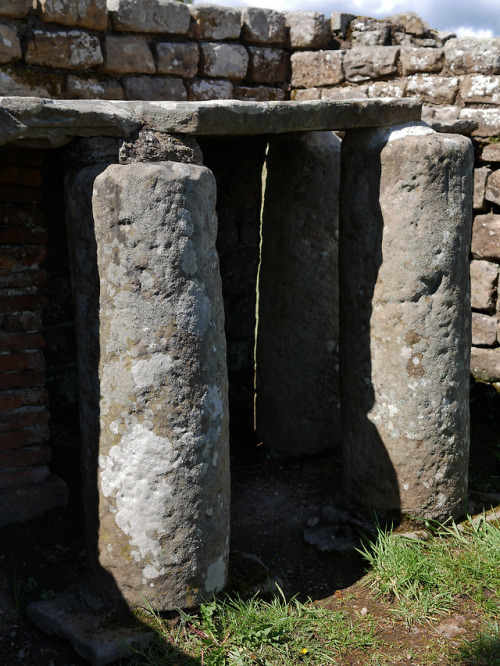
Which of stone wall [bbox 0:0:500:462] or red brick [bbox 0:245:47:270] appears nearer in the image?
red brick [bbox 0:245:47:270]

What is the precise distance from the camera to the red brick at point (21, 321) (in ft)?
10.1

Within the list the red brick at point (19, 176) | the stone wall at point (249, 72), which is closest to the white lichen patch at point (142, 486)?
the red brick at point (19, 176)

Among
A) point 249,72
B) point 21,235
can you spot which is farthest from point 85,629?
point 249,72

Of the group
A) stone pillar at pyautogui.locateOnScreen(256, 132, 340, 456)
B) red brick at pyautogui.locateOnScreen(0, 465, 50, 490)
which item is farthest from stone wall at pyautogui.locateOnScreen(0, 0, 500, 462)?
red brick at pyautogui.locateOnScreen(0, 465, 50, 490)

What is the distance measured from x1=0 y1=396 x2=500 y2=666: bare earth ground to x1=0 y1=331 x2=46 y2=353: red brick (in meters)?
0.76

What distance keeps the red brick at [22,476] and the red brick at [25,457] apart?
0.07ft

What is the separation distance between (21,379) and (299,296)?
1.61 m

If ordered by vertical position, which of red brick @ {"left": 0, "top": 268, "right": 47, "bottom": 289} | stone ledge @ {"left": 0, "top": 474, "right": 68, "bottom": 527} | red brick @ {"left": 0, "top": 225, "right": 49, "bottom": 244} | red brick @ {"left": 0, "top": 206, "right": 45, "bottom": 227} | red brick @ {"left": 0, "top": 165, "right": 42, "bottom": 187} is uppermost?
red brick @ {"left": 0, "top": 165, "right": 42, "bottom": 187}

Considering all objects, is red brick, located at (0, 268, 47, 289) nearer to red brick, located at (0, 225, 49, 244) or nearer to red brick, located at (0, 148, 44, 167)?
red brick, located at (0, 225, 49, 244)

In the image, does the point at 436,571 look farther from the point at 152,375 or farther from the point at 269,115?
the point at 269,115

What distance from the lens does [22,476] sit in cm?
320

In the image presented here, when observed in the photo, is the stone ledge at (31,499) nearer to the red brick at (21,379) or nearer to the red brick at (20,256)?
the red brick at (21,379)

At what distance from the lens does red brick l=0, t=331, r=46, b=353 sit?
10.1 feet

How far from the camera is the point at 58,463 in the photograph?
363cm
